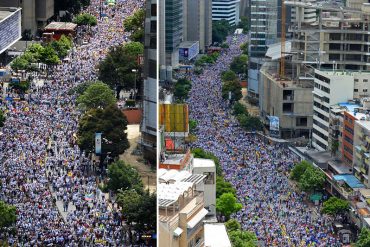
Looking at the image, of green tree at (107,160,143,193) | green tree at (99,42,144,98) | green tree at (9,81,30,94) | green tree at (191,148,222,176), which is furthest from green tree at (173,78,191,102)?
green tree at (107,160,143,193)

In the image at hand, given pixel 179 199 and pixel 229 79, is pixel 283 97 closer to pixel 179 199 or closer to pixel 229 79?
pixel 229 79

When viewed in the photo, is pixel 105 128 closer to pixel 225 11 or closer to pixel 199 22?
pixel 199 22

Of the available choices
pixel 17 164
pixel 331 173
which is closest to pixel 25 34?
→ pixel 17 164

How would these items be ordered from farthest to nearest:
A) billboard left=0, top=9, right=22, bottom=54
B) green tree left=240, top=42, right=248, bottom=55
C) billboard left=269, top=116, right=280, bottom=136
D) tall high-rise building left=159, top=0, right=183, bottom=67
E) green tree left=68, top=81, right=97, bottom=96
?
green tree left=240, top=42, right=248, bottom=55 → tall high-rise building left=159, top=0, right=183, bottom=67 → billboard left=269, top=116, right=280, bottom=136 → green tree left=68, top=81, right=97, bottom=96 → billboard left=0, top=9, right=22, bottom=54

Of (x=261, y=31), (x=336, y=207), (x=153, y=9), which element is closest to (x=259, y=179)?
(x=336, y=207)

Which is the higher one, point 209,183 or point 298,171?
point 209,183

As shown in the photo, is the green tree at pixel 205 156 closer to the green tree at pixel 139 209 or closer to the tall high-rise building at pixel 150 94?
the green tree at pixel 139 209

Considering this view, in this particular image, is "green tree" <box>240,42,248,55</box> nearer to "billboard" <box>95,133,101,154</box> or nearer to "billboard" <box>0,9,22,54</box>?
"billboard" <box>0,9,22,54</box>
